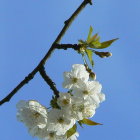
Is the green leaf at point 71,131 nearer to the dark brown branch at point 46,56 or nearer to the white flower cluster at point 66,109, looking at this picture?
the white flower cluster at point 66,109

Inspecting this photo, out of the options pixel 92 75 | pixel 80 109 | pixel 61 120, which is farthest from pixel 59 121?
pixel 92 75

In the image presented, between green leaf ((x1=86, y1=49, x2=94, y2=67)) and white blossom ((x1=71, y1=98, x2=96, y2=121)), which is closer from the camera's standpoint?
white blossom ((x1=71, y1=98, x2=96, y2=121))

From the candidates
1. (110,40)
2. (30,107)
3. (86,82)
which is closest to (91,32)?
(110,40)

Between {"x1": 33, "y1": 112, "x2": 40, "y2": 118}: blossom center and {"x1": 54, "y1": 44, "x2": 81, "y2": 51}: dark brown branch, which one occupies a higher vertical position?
{"x1": 54, "y1": 44, "x2": 81, "y2": 51}: dark brown branch

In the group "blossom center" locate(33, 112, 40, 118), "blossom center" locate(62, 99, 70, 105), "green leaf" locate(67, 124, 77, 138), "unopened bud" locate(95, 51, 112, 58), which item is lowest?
"green leaf" locate(67, 124, 77, 138)

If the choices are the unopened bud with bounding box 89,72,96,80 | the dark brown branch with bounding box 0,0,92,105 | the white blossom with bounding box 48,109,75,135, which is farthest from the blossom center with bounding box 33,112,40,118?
the unopened bud with bounding box 89,72,96,80

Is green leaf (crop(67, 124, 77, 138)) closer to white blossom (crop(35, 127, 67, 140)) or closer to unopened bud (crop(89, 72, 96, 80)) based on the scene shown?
white blossom (crop(35, 127, 67, 140))

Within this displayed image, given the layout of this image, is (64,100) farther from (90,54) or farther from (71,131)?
(90,54)

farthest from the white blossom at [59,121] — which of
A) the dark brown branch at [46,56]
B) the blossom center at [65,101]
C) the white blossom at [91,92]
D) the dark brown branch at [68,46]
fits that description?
the dark brown branch at [68,46]

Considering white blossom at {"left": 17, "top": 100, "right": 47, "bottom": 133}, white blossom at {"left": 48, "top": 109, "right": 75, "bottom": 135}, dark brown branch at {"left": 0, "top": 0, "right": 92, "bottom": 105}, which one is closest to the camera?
dark brown branch at {"left": 0, "top": 0, "right": 92, "bottom": 105}
